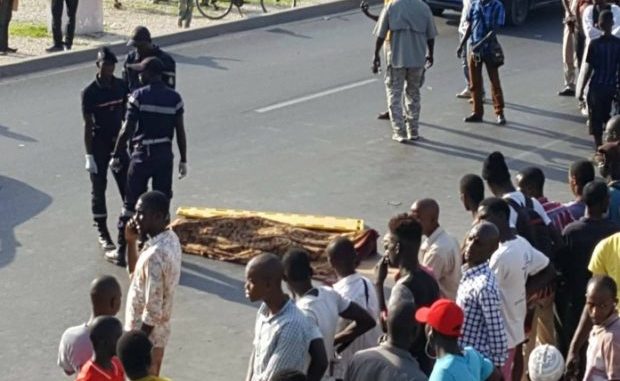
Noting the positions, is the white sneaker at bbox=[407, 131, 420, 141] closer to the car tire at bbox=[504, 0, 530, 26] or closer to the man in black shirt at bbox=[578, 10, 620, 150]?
the man in black shirt at bbox=[578, 10, 620, 150]

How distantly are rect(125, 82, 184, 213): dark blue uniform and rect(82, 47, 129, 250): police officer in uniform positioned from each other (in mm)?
460

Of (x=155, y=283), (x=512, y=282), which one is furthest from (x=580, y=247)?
(x=155, y=283)

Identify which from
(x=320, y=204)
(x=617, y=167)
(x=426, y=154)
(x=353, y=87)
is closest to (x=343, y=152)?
(x=426, y=154)

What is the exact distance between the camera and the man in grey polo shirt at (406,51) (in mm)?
16188

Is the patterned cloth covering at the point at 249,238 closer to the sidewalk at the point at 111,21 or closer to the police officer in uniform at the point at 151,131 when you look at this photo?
the police officer in uniform at the point at 151,131

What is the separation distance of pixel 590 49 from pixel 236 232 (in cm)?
467

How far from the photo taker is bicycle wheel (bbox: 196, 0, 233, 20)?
77.6 ft

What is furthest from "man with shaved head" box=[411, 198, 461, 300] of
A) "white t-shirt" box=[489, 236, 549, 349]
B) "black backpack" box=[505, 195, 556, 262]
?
"black backpack" box=[505, 195, 556, 262]

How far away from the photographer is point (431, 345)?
7.34 meters

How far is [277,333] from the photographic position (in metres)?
7.50

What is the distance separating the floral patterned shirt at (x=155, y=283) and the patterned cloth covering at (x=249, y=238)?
346 cm

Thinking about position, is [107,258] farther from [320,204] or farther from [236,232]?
[320,204]

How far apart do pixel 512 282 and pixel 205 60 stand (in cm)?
1230

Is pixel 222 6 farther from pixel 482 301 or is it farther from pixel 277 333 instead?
pixel 277 333
